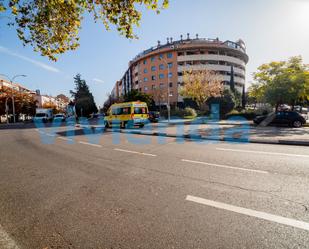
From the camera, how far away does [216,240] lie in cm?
217

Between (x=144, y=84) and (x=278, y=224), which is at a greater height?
(x=144, y=84)

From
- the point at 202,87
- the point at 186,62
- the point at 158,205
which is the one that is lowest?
the point at 158,205

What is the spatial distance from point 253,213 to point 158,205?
153 centimetres

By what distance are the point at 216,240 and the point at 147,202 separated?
1352 millimetres

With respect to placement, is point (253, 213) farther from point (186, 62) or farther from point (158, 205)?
point (186, 62)

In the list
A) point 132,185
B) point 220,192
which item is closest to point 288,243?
point 220,192

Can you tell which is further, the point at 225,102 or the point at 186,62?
the point at 186,62

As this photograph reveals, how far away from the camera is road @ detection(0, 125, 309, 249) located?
7.30ft

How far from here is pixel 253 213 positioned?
108 inches

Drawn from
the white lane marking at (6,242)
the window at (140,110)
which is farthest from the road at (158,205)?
the window at (140,110)

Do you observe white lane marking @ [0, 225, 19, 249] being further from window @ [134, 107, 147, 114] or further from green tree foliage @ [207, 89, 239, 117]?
green tree foliage @ [207, 89, 239, 117]

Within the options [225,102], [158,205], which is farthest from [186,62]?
[158,205]

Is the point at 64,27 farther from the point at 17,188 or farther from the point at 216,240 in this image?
the point at 216,240

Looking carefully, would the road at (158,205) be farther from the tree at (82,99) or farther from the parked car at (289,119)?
the tree at (82,99)
